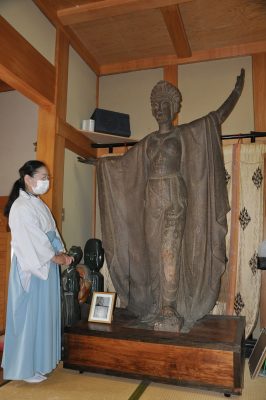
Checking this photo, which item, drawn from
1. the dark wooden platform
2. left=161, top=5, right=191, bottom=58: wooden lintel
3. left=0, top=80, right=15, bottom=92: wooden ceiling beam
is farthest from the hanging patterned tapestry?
left=0, top=80, right=15, bottom=92: wooden ceiling beam

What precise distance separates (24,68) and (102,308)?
6.40ft

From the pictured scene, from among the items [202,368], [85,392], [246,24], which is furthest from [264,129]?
[85,392]

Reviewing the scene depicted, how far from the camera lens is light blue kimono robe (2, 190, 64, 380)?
6.95ft

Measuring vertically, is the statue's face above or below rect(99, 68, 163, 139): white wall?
below

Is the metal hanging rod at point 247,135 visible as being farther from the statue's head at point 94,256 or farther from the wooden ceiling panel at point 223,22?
the statue's head at point 94,256

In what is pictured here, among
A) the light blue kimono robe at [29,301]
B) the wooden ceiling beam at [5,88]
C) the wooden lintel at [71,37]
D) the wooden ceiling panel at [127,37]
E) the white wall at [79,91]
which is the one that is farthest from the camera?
the wooden ceiling beam at [5,88]

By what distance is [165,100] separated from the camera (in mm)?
2562

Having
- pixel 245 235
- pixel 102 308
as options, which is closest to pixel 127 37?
pixel 245 235

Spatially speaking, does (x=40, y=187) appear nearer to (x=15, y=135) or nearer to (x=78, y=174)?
(x=78, y=174)

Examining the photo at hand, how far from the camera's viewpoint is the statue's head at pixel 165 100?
2.56 meters

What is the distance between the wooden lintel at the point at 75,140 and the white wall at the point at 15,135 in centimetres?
88

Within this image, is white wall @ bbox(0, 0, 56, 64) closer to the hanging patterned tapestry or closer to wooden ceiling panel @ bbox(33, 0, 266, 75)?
Result: wooden ceiling panel @ bbox(33, 0, 266, 75)

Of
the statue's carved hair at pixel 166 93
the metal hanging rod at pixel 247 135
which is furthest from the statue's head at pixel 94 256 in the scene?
the metal hanging rod at pixel 247 135

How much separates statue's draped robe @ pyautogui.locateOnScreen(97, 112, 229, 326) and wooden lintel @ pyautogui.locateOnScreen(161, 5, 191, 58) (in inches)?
53.6
